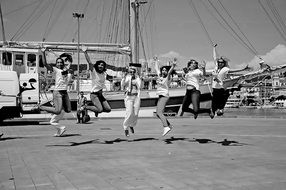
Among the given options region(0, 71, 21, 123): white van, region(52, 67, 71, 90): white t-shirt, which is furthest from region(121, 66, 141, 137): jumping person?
region(0, 71, 21, 123): white van

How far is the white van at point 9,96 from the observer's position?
16469 mm

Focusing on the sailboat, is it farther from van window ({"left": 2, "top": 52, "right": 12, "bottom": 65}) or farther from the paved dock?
the paved dock

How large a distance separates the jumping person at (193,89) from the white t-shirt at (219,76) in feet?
1.37

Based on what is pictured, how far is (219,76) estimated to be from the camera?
30.9ft

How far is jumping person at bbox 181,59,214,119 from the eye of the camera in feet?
31.1

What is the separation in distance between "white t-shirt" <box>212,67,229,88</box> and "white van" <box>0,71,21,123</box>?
35.0 feet

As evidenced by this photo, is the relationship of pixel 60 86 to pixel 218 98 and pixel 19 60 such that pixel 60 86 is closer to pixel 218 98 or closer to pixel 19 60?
pixel 218 98

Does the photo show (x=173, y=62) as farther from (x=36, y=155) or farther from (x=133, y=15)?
(x=133, y=15)

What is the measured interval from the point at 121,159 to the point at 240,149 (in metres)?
2.96

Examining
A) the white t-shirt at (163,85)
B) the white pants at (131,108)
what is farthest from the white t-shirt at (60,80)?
the white t-shirt at (163,85)

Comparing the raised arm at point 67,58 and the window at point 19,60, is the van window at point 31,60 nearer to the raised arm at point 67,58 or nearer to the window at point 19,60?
the window at point 19,60

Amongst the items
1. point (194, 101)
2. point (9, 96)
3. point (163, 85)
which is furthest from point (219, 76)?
point (9, 96)

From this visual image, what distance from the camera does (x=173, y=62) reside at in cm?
1012

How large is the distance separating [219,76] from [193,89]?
2.53ft
